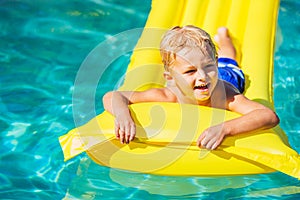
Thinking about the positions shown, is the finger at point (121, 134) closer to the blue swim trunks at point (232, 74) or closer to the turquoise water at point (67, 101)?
the turquoise water at point (67, 101)

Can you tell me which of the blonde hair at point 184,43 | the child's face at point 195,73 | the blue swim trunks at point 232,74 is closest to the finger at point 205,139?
the child's face at point 195,73

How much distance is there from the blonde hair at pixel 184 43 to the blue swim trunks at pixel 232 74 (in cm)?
33

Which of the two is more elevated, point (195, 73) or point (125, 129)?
point (195, 73)

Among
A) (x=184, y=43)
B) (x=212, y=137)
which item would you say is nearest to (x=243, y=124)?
(x=212, y=137)

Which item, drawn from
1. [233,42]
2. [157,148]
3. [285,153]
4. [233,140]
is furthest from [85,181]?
[233,42]

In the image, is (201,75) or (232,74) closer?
(201,75)

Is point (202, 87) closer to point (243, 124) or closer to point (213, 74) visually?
point (213, 74)

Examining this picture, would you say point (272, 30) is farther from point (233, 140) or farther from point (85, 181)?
point (85, 181)

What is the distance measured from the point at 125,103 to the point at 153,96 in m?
0.14

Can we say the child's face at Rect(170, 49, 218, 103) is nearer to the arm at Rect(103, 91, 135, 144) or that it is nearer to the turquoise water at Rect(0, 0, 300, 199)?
the arm at Rect(103, 91, 135, 144)

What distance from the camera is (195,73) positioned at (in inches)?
94.5

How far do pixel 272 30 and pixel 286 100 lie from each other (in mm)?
359

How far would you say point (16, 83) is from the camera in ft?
10.9

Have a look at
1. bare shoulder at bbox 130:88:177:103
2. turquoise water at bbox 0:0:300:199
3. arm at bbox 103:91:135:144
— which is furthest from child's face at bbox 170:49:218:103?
turquoise water at bbox 0:0:300:199
